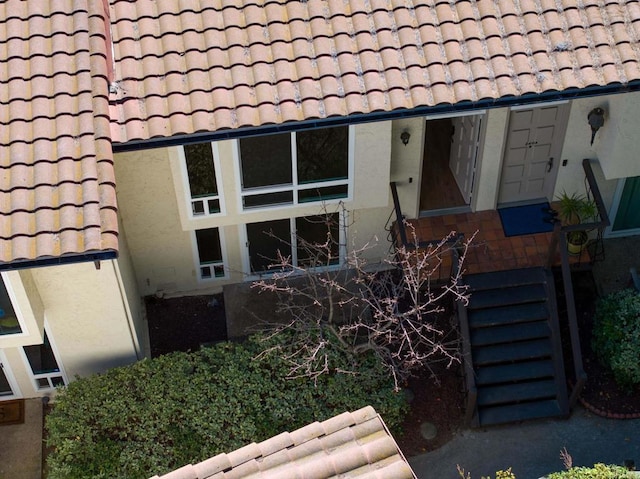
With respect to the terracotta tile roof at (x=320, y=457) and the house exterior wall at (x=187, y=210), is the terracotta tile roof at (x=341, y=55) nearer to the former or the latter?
the house exterior wall at (x=187, y=210)

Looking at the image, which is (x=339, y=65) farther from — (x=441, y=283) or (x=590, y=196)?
(x=590, y=196)

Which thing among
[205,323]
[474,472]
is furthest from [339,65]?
[474,472]

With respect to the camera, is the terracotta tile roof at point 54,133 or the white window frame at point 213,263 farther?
Answer: the white window frame at point 213,263

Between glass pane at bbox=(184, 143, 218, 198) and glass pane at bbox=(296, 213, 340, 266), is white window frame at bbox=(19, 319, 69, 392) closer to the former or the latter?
glass pane at bbox=(184, 143, 218, 198)

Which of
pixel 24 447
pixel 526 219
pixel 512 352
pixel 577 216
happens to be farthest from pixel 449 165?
pixel 24 447

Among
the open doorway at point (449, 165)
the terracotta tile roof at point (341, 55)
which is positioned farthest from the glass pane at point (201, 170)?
the open doorway at point (449, 165)

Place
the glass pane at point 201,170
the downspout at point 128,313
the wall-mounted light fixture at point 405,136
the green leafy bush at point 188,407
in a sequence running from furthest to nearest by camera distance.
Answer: the wall-mounted light fixture at point 405,136, the glass pane at point 201,170, the green leafy bush at point 188,407, the downspout at point 128,313

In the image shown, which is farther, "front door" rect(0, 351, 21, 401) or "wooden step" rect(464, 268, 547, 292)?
"wooden step" rect(464, 268, 547, 292)

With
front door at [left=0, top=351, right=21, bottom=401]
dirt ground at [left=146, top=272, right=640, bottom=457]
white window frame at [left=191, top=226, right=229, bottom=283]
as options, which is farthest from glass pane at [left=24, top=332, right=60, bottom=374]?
white window frame at [left=191, top=226, right=229, bottom=283]
